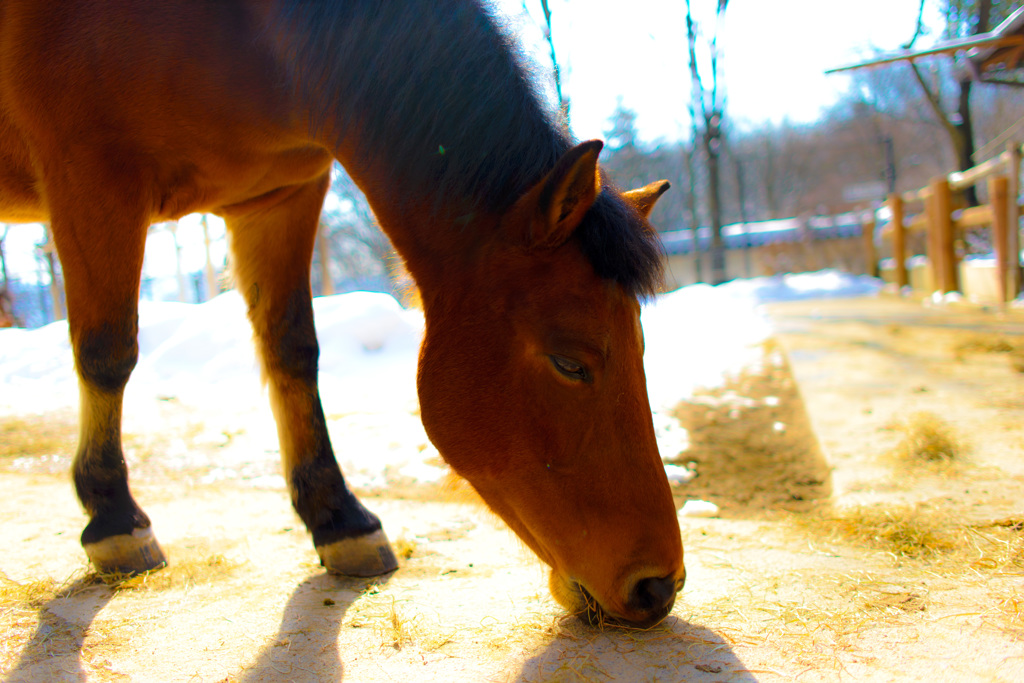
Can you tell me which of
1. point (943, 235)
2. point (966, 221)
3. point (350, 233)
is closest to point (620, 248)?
point (966, 221)

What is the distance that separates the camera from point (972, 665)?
3.89ft

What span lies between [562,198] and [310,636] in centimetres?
117

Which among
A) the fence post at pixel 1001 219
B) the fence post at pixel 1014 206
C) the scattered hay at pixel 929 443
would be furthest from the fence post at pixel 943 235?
the scattered hay at pixel 929 443

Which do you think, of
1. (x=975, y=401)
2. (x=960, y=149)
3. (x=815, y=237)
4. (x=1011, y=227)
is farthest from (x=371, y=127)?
(x=815, y=237)

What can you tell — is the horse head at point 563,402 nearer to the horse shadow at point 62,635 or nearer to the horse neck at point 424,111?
the horse neck at point 424,111

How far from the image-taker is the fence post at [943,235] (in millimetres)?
8445

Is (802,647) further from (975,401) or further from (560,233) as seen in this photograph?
(975,401)

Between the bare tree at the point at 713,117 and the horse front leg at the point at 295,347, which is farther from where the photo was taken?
the bare tree at the point at 713,117

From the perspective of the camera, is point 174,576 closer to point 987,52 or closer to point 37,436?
point 37,436

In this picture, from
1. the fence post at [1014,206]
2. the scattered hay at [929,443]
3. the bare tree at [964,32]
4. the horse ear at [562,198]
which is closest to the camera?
the horse ear at [562,198]

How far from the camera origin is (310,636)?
1520mm

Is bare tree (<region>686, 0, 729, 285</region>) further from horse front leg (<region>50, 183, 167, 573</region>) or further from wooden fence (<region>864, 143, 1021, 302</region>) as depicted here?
horse front leg (<region>50, 183, 167, 573</region>)

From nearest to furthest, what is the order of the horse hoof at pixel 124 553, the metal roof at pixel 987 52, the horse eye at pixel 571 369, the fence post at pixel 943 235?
the horse eye at pixel 571 369, the horse hoof at pixel 124 553, the metal roof at pixel 987 52, the fence post at pixel 943 235

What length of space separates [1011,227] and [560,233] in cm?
700
